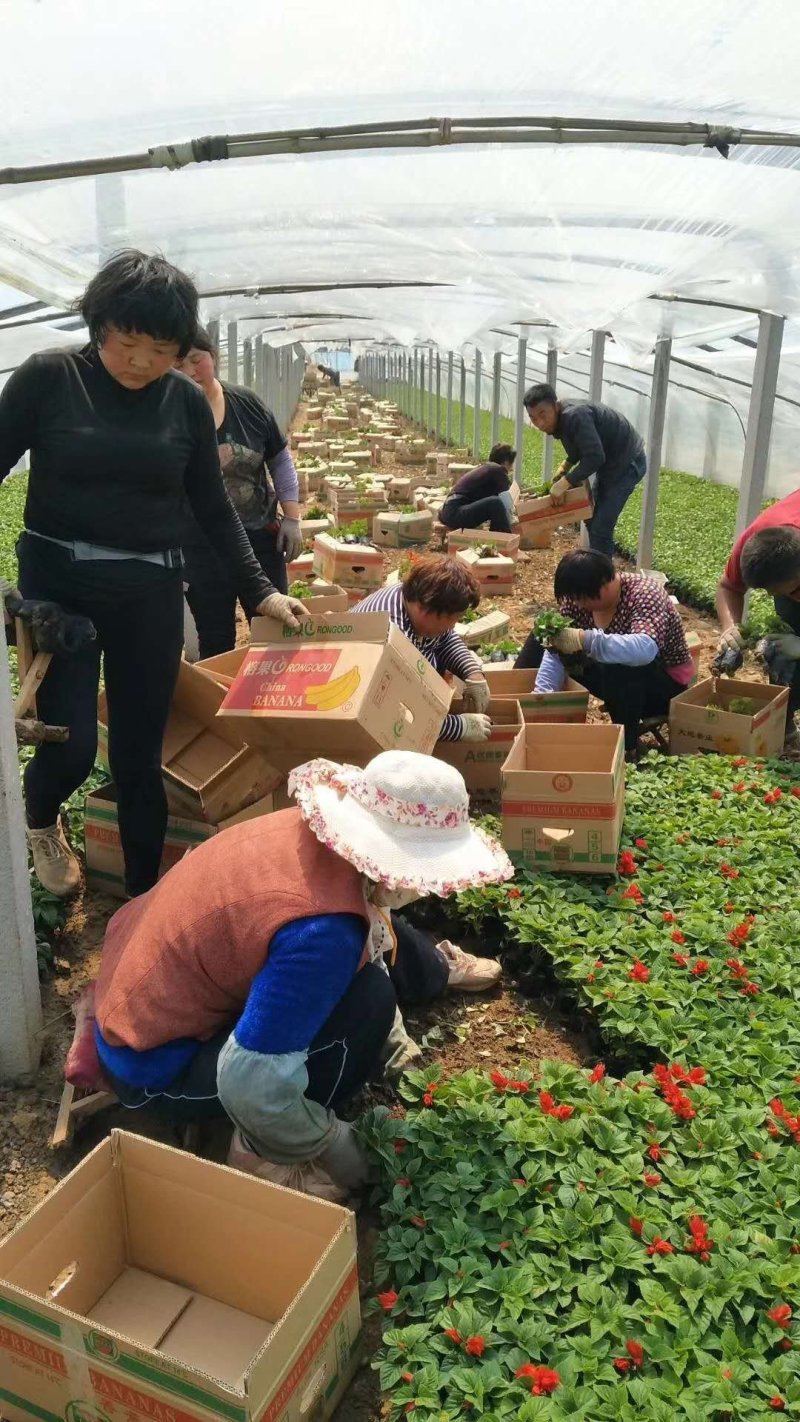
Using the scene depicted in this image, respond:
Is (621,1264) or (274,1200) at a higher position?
(274,1200)

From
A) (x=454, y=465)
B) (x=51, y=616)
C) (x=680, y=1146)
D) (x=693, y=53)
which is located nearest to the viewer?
(x=680, y=1146)

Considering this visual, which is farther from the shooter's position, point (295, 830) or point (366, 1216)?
point (366, 1216)

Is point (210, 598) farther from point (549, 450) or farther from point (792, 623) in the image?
point (549, 450)

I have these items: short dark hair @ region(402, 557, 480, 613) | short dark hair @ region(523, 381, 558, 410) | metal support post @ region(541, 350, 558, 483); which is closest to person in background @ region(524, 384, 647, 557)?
short dark hair @ region(523, 381, 558, 410)

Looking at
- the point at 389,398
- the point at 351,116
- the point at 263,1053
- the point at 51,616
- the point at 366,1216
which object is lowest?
the point at 389,398

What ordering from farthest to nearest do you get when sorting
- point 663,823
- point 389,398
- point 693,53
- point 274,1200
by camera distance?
point 389,398, point 663,823, point 693,53, point 274,1200

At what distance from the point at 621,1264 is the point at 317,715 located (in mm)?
1542

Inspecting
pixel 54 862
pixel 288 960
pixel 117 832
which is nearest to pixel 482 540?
pixel 117 832

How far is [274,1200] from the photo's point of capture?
201 centimetres

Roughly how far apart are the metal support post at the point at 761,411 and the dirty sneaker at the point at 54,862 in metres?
4.49

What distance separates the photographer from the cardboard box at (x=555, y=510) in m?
8.09

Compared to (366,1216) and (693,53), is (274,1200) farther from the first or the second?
(693,53)

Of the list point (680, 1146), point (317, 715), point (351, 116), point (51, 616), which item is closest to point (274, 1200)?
point (680, 1146)

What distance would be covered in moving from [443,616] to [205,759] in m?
1.01
